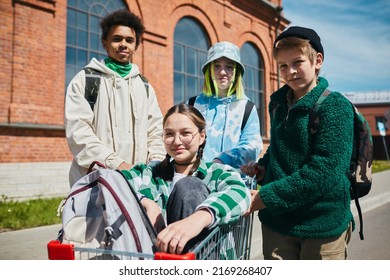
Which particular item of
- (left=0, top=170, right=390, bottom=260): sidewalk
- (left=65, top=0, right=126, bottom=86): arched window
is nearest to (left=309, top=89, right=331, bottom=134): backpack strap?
(left=0, top=170, right=390, bottom=260): sidewalk

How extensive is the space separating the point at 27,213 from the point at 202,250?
206 inches

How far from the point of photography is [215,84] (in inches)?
105

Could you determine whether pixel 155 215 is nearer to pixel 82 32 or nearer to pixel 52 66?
pixel 52 66

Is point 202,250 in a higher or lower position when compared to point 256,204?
lower

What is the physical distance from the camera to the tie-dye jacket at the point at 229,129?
Result: 249cm

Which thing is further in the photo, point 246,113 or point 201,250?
point 246,113

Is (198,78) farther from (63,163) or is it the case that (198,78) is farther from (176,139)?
(176,139)

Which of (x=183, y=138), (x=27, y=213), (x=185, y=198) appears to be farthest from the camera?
(x=27, y=213)

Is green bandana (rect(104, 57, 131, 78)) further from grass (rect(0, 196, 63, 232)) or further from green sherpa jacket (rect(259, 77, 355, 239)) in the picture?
grass (rect(0, 196, 63, 232))

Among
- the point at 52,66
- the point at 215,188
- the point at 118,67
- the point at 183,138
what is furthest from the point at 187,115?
the point at 52,66

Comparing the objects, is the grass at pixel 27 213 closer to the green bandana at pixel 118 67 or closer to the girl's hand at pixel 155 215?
the green bandana at pixel 118 67

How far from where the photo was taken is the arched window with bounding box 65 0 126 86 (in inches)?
342

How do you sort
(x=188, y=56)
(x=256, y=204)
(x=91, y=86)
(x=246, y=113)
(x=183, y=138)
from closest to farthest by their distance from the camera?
(x=256, y=204) < (x=183, y=138) < (x=91, y=86) < (x=246, y=113) < (x=188, y=56)
